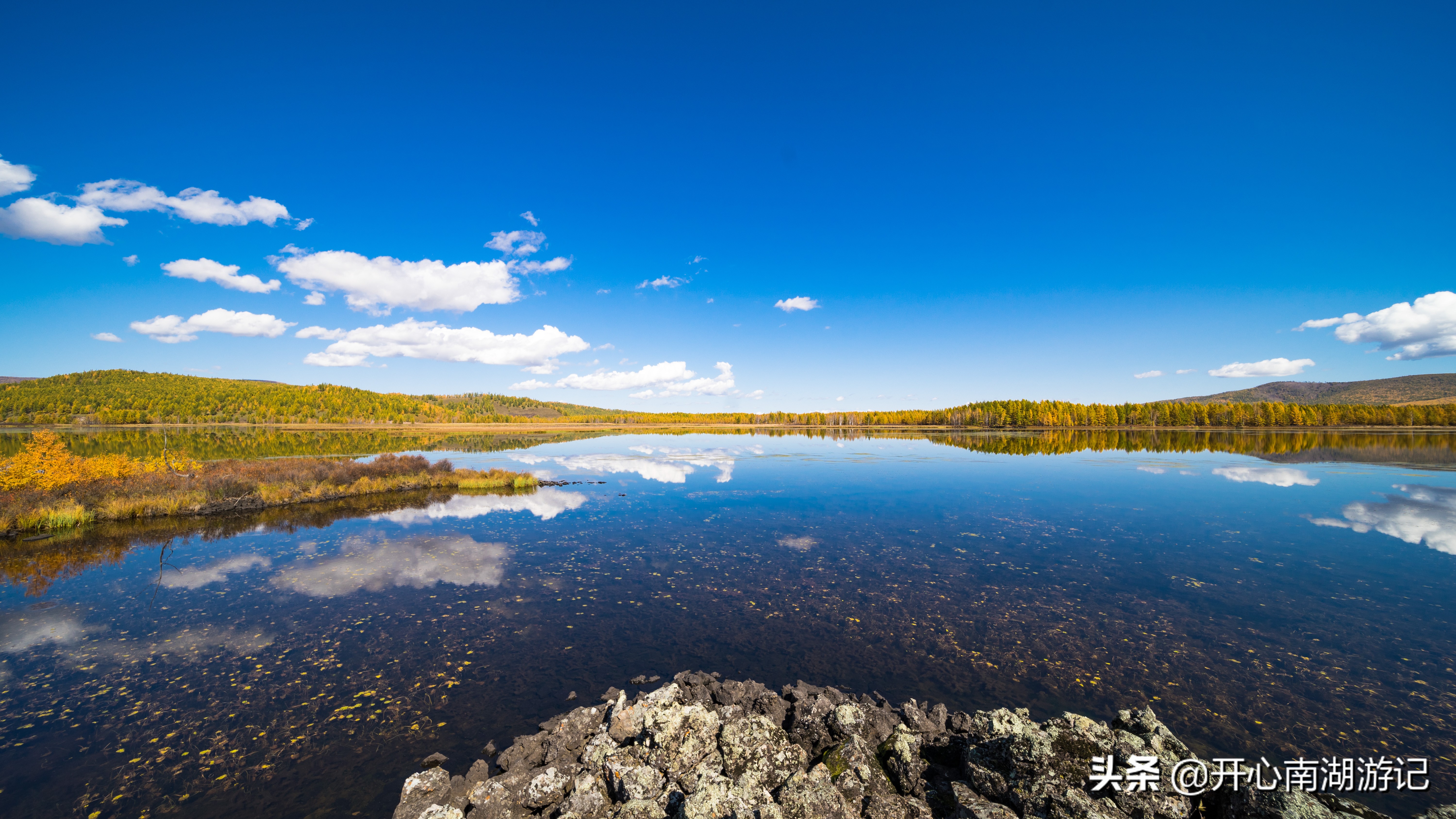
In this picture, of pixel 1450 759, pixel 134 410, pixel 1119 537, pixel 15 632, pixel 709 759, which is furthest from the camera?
pixel 134 410

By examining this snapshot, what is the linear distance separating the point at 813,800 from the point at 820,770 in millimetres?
582

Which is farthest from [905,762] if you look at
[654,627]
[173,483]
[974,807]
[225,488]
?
[173,483]

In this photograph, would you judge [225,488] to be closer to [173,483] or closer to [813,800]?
[173,483]

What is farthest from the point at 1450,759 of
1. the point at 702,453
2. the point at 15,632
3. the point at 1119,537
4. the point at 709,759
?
the point at 702,453

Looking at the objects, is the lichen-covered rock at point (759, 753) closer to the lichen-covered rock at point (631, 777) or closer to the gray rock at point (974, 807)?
the lichen-covered rock at point (631, 777)

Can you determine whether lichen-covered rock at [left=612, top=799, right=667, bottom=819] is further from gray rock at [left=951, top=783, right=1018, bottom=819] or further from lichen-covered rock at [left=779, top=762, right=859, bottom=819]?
gray rock at [left=951, top=783, right=1018, bottom=819]

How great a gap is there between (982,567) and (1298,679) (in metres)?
7.55

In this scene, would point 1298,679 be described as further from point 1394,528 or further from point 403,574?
point 403,574

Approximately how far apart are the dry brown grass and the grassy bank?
1.8 inches

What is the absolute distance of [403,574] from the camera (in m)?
16.5

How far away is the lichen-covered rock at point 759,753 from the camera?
22.0 feet

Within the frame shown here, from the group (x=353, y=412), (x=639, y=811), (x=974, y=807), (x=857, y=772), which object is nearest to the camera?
(x=974, y=807)

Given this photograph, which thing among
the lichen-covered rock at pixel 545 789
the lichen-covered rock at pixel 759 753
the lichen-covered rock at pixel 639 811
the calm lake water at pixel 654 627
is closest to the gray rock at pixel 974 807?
the lichen-covered rock at pixel 759 753

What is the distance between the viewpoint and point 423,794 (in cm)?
651
